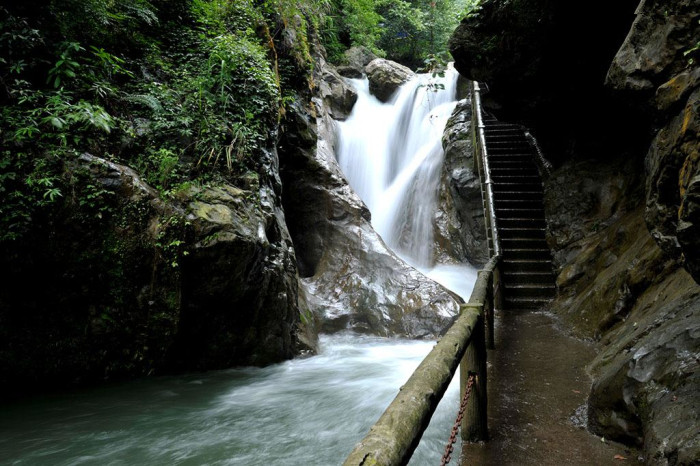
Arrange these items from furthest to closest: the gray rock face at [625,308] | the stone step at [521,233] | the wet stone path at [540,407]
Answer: the stone step at [521,233] < the wet stone path at [540,407] < the gray rock face at [625,308]

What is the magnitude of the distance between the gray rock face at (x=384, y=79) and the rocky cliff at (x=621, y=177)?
26.8 feet

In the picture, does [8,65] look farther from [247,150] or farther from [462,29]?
[462,29]

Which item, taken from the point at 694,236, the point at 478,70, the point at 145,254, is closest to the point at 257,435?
the point at 145,254

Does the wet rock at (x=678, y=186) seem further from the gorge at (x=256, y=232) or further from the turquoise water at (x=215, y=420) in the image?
the turquoise water at (x=215, y=420)

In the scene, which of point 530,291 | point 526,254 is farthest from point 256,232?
point 526,254

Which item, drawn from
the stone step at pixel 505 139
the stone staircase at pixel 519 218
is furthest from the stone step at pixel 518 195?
the stone step at pixel 505 139

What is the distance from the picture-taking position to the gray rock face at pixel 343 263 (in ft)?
24.8

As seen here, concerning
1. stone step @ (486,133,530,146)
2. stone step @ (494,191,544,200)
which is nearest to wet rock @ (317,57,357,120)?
stone step @ (486,133,530,146)

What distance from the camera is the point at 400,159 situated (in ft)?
46.3

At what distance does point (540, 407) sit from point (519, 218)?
6.28 metres

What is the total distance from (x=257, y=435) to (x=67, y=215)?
10.4 ft

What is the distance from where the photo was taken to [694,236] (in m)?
1.90

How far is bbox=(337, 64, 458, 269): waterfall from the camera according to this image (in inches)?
471

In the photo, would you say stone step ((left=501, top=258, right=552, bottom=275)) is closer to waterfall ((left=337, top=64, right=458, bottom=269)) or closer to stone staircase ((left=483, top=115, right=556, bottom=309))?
stone staircase ((left=483, top=115, right=556, bottom=309))
